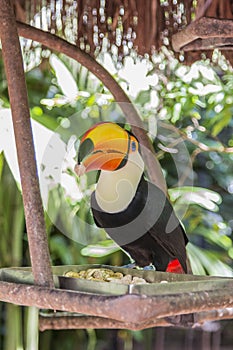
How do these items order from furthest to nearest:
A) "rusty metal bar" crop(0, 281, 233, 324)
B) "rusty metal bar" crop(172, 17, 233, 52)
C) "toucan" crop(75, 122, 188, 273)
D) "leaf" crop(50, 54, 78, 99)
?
1. "leaf" crop(50, 54, 78, 99)
2. "toucan" crop(75, 122, 188, 273)
3. "rusty metal bar" crop(172, 17, 233, 52)
4. "rusty metal bar" crop(0, 281, 233, 324)

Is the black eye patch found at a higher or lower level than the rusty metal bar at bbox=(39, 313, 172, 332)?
higher

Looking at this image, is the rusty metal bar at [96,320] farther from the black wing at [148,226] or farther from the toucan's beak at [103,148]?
the toucan's beak at [103,148]

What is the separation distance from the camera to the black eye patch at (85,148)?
1153mm

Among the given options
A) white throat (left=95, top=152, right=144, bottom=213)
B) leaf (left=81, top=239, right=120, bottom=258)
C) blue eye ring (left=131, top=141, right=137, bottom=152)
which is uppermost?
blue eye ring (left=131, top=141, right=137, bottom=152)

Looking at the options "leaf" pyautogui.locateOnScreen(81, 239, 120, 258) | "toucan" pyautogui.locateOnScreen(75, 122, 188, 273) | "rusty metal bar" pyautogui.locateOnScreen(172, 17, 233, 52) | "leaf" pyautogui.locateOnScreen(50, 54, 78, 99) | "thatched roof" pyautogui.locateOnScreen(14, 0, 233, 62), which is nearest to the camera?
"rusty metal bar" pyautogui.locateOnScreen(172, 17, 233, 52)

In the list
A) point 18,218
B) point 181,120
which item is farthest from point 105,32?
point 181,120

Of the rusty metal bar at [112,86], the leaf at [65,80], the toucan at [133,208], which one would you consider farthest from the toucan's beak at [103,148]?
the leaf at [65,80]

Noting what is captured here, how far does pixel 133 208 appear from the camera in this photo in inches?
50.8

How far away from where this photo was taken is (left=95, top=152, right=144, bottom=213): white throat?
4.25 ft

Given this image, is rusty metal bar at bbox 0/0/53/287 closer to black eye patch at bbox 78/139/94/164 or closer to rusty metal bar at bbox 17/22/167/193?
black eye patch at bbox 78/139/94/164

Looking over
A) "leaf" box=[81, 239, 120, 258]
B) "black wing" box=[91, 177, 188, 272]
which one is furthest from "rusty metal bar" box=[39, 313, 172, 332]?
"leaf" box=[81, 239, 120, 258]

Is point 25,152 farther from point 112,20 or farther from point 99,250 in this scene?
point 99,250

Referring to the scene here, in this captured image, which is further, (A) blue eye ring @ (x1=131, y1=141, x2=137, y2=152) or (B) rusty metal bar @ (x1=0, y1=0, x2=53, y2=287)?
(A) blue eye ring @ (x1=131, y1=141, x2=137, y2=152)

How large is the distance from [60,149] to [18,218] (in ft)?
0.84
